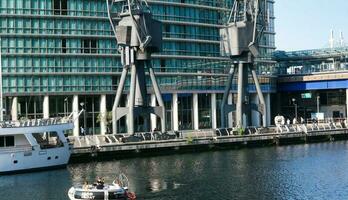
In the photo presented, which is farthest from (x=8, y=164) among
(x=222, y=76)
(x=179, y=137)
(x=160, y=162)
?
(x=222, y=76)

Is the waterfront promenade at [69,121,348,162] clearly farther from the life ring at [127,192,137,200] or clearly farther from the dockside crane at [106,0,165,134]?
the life ring at [127,192,137,200]

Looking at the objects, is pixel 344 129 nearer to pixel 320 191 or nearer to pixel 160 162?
pixel 160 162

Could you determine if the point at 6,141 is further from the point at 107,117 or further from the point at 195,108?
the point at 195,108

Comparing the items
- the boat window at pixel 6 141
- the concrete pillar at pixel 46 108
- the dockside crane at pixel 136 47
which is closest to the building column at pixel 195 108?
the dockside crane at pixel 136 47

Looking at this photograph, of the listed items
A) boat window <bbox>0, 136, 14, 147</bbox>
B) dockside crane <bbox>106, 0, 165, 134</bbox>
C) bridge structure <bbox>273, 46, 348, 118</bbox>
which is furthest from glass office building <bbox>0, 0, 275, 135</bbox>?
boat window <bbox>0, 136, 14, 147</bbox>

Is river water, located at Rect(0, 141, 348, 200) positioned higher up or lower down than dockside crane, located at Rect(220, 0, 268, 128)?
lower down

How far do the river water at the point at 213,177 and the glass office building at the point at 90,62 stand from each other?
110 feet

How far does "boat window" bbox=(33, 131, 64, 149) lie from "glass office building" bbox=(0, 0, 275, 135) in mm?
26215

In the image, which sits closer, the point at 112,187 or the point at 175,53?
the point at 112,187

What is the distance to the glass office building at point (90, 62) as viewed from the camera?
112188 mm

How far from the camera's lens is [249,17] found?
111 m

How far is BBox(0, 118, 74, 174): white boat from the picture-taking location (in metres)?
72.5

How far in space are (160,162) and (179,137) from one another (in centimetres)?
1835

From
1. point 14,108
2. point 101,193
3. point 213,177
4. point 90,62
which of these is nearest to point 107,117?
point 90,62
